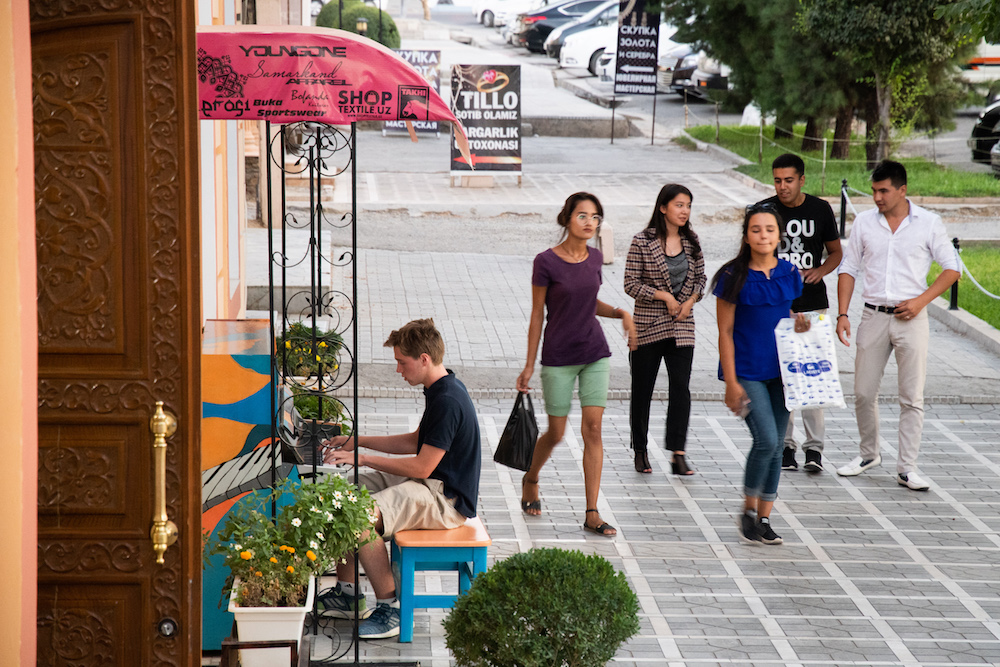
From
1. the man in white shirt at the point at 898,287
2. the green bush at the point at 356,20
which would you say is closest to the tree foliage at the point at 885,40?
the green bush at the point at 356,20

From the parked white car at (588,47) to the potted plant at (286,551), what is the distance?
111ft

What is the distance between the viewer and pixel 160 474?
11.4 ft

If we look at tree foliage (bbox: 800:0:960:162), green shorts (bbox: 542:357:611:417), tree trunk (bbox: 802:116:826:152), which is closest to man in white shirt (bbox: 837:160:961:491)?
green shorts (bbox: 542:357:611:417)

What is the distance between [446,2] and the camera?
55.9m

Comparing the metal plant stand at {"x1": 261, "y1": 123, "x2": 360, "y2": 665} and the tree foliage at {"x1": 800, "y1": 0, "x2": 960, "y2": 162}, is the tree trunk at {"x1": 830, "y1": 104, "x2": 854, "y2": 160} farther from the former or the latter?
the metal plant stand at {"x1": 261, "y1": 123, "x2": 360, "y2": 665}

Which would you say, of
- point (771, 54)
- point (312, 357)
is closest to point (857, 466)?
point (312, 357)

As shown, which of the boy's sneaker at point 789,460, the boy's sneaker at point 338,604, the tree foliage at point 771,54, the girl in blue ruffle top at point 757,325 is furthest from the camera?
the tree foliage at point 771,54

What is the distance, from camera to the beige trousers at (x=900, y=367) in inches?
285

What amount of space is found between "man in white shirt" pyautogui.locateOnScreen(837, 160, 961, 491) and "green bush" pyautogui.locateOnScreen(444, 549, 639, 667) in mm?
3581

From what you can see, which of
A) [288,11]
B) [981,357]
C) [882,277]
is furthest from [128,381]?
[288,11]

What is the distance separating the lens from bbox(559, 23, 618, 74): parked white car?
122 ft

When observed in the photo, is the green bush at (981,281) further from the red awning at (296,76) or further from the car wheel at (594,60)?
the car wheel at (594,60)

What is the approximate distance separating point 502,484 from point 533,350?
1371mm

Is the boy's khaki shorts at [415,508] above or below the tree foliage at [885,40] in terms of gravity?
below
